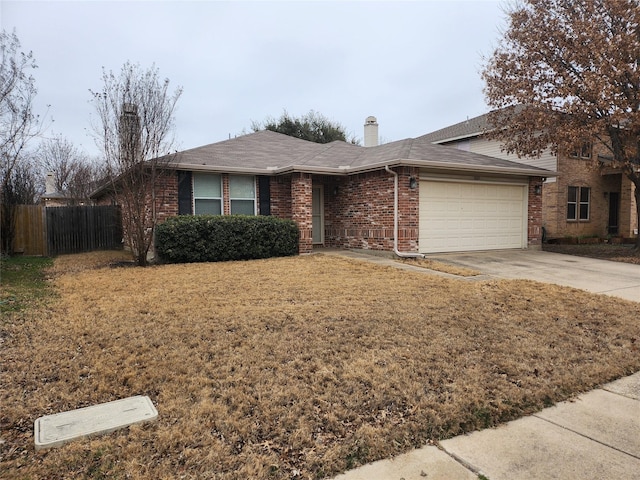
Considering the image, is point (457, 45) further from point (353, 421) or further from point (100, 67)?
point (353, 421)

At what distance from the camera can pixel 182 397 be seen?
3.08 m

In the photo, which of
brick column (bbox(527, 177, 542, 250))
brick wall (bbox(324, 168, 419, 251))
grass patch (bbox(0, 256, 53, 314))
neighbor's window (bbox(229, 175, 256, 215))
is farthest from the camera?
brick column (bbox(527, 177, 542, 250))

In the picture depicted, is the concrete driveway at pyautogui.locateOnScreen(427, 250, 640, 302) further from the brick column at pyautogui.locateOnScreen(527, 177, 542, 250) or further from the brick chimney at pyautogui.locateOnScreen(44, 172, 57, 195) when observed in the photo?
Result: the brick chimney at pyautogui.locateOnScreen(44, 172, 57, 195)

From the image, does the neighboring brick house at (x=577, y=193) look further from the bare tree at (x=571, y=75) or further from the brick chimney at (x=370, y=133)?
the brick chimney at (x=370, y=133)

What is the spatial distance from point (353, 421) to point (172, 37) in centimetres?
1092

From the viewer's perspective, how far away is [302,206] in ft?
39.5

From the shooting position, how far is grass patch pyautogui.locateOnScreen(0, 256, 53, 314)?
19.1 ft

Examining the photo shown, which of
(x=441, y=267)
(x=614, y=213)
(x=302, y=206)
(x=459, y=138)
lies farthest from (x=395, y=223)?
(x=614, y=213)

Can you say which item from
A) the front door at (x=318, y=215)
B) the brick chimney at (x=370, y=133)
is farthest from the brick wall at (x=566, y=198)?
the front door at (x=318, y=215)

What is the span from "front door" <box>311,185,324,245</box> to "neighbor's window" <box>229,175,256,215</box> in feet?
7.86

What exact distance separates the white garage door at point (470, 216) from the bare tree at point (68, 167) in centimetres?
2097

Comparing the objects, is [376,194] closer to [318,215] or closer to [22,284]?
[318,215]

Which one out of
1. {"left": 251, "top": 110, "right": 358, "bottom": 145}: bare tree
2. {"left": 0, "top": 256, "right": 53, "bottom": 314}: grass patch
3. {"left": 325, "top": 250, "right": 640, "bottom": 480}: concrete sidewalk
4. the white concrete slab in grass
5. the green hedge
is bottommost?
{"left": 325, "top": 250, "right": 640, "bottom": 480}: concrete sidewalk

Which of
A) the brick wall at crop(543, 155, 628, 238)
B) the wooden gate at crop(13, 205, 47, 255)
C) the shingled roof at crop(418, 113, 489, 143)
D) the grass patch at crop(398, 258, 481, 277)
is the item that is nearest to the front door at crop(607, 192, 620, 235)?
the brick wall at crop(543, 155, 628, 238)
